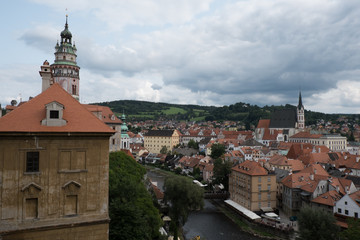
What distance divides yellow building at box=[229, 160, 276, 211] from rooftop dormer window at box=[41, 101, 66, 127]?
112ft

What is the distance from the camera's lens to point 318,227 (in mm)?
28359

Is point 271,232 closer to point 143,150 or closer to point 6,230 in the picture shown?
point 6,230

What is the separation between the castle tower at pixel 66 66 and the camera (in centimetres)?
4619

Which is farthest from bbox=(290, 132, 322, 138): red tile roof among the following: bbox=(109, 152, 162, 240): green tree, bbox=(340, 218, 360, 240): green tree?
bbox=(109, 152, 162, 240): green tree

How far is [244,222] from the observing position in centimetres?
3912

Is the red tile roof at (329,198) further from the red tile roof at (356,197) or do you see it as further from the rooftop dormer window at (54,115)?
the rooftop dormer window at (54,115)

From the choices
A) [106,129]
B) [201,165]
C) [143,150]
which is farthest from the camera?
[143,150]

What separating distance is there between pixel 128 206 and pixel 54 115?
7996mm

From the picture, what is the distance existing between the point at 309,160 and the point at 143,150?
58.3m

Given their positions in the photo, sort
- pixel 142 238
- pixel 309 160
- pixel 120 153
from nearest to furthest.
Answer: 1. pixel 142 238
2. pixel 120 153
3. pixel 309 160

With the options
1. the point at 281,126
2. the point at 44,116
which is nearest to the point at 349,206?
the point at 44,116

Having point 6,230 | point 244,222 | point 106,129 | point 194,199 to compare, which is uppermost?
point 106,129

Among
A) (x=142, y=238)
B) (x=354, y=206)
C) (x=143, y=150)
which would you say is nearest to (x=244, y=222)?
(x=354, y=206)

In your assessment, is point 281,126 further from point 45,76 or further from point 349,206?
point 45,76
